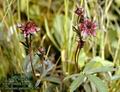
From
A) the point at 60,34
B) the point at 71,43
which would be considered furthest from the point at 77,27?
the point at 60,34

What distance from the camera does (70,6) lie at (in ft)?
4.75

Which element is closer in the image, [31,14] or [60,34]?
[60,34]

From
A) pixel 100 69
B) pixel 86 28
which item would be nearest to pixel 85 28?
pixel 86 28

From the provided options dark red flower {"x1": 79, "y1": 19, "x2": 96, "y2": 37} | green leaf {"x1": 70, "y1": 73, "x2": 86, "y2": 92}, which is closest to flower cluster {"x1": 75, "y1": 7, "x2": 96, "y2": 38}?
dark red flower {"x1": 79, "y1": 19, "x2": 96, "y2": 37}

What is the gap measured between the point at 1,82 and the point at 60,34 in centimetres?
36

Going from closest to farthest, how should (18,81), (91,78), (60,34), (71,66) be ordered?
(91,78) < (18,81) < (71,66) < (60,34)

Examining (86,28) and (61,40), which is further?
(61,40)

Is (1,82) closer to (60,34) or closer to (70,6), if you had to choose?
(60,34)

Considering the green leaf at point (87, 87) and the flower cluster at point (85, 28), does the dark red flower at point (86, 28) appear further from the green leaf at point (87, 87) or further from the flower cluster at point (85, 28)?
the green leaf at point (87, 87)

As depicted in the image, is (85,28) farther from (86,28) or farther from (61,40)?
(61,40)

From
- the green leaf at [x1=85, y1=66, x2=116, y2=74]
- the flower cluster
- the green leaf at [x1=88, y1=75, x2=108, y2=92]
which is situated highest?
the flower cluster

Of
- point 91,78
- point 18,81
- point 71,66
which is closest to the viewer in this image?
point 91,78

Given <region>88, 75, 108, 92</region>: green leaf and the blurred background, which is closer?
<region>88, 75, 108, 92</region>: green leaf

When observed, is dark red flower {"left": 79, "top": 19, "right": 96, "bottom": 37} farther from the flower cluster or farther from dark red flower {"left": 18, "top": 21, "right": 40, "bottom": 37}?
dark red flower {"left": 18, "top": 21, "right": 40, "bottom": 37}
